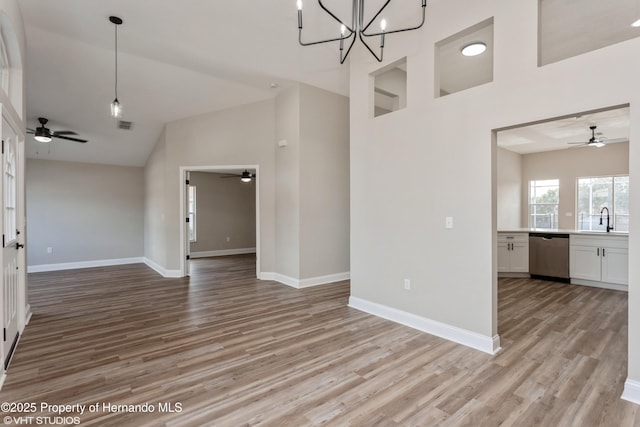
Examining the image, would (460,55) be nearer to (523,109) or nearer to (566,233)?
(523,109)

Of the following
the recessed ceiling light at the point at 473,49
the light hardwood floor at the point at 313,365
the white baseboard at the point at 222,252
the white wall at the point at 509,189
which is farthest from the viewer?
the white baseboard at the point at 222,252

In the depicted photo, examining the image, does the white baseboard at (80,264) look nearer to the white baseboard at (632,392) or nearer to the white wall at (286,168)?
the white wall at (286,168)

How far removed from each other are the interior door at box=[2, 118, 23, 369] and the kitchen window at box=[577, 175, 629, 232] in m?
10.1

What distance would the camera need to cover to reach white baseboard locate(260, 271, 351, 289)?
5.37m

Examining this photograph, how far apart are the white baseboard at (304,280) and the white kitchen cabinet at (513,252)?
301 centimetres

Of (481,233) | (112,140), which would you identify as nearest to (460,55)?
(481,233)

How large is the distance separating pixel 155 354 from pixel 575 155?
9.65 metres

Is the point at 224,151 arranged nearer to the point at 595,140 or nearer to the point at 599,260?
the point at 599,260

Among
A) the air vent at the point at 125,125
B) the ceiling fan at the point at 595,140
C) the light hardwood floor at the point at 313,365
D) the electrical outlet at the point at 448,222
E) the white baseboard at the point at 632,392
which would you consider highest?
the air vent at the point at 125,125

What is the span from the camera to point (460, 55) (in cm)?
416

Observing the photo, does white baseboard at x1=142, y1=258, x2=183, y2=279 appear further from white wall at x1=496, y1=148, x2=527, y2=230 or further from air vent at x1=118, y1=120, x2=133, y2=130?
white wall at x1=496, y1=148, x2=527, y2=230

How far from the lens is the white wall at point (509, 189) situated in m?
8.06

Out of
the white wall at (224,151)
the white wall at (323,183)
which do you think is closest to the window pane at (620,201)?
the white wall at (323,183)

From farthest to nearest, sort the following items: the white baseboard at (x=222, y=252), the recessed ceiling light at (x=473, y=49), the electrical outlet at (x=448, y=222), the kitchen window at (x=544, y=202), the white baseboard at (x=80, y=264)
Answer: the white baseboard at (x=222, y=252), the kitchen window at (x=544, y=202), the white baseboard at (x=80, y=264), the recessed ceiling light at (x=473, y=49), the electrical outlet at (x=448, y=222)
